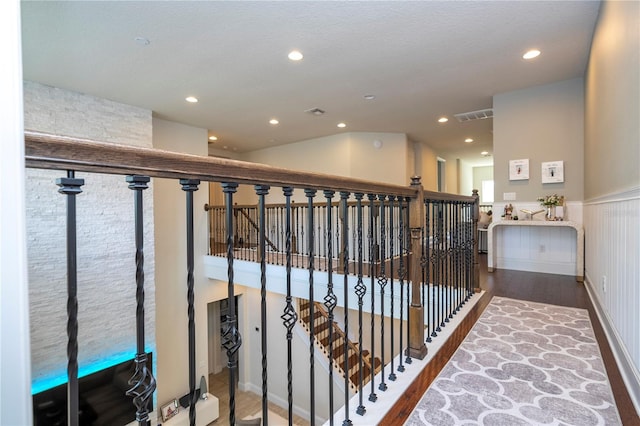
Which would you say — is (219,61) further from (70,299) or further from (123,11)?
(70,299)

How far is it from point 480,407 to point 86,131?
18.1ft

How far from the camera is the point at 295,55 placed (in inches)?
133

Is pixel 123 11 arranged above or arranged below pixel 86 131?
above

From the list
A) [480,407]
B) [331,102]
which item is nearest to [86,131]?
[331,102]

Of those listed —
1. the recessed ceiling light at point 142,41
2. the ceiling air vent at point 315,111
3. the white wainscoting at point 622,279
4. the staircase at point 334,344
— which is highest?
the ceiling air vent at point 315,111

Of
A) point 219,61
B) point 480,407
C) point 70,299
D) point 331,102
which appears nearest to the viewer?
point 70,299

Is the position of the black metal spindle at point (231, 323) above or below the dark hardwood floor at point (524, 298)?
above

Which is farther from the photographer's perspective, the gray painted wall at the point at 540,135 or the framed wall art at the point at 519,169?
the framed wall art at the point at 519,169

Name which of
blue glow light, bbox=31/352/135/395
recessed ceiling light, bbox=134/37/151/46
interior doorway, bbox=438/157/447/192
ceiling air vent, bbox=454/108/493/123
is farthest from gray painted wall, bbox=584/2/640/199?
interior doorway, bbox=438/157/447/192

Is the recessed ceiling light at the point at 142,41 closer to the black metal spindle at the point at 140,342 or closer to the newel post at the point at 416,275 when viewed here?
the newel post at the point at 416,275

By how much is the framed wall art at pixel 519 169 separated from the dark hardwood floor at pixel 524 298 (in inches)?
54.3

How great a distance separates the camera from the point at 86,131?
14.8 feet

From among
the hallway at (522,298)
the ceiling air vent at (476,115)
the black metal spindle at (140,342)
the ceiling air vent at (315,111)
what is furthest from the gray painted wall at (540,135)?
the black metal spindle at (140,342)

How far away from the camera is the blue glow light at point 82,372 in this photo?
13.4 feet
